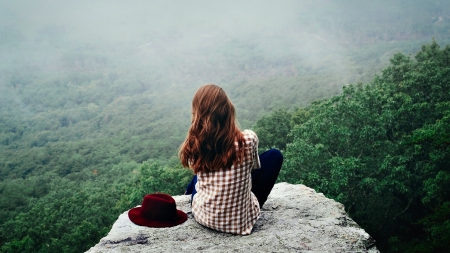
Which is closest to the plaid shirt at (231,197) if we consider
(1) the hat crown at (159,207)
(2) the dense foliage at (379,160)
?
(1) the hat crown at (159,207)

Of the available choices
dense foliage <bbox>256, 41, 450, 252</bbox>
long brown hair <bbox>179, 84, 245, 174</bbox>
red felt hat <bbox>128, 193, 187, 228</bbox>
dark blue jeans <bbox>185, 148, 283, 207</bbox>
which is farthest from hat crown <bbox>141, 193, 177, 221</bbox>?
dense foliage <bbox>256, 41, 450, 252</bbox>

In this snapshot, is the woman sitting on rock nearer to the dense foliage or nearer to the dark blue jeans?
the dark blue jeans

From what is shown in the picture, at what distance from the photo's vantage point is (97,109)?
125 meters

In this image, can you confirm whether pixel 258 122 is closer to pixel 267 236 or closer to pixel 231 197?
pixel 267 236

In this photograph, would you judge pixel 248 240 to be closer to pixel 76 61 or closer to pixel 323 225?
pixel 323 225

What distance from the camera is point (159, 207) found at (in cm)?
400

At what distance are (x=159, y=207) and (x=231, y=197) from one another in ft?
3.07

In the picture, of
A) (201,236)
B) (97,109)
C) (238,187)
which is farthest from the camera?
(97,109)

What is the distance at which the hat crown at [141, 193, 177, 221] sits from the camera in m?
3.90

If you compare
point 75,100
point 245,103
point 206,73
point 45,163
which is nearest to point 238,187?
point 45,163

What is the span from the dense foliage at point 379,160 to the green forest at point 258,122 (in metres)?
0.06

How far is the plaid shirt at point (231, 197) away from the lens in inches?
138

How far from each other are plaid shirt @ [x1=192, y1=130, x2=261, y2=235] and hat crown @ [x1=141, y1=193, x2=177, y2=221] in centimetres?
30

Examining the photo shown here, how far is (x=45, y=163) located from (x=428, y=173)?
67515mm
